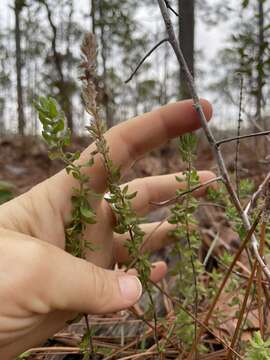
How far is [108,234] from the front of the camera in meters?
1.13

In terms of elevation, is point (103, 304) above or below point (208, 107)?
below

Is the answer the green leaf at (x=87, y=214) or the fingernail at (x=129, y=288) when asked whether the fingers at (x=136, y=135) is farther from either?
the fingernail at (x=129, y=288)

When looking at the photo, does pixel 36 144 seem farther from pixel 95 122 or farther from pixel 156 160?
pixel 95 122

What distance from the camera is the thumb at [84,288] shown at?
744 mm

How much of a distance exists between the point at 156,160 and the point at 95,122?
167 inches

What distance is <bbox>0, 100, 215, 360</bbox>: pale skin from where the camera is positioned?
73 centimetres

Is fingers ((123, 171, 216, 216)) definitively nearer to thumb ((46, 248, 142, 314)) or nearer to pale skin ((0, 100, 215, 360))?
pale skin ((0, 100, 215, 360))

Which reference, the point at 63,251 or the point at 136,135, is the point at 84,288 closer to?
the point at 63,251

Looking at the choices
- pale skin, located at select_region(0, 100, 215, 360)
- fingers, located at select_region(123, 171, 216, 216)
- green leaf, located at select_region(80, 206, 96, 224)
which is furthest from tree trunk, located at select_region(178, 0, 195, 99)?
green leaf, located at select_region(80, 206, 96, 224)

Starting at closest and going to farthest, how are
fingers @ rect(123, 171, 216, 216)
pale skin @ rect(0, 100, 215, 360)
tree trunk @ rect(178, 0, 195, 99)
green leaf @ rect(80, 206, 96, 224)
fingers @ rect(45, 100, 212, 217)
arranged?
pale skin @ rect(0, 100, 215, 360) → green leaf @ rect(80, 206, 96, 224) → fingers @ rect(45, 100, 212, 217) → fingers @ rect(123, 171, 216, 216) → tree trunk @ rect(178, 0, 195, 99)

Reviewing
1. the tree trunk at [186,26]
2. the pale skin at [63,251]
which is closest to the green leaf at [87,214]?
the pale skin at [63,251]

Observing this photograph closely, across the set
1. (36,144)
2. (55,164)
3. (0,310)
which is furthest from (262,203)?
(36,144)

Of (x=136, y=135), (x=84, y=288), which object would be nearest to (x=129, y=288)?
(x=84, y=288)

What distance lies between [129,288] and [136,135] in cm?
37
